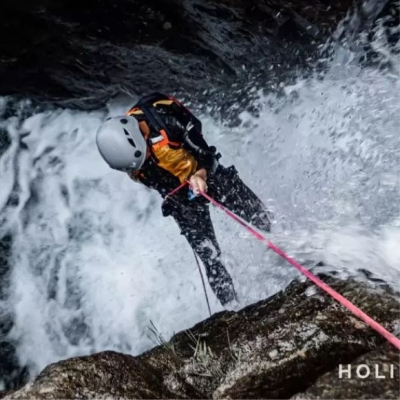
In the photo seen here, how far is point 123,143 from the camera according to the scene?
13.0 feet

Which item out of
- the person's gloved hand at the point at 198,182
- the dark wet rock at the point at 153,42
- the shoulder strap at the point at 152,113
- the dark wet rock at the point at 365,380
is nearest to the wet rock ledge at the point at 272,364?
the dark wet rock at the point at 365,380

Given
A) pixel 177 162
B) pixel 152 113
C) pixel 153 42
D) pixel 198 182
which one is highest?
pixel 153 42

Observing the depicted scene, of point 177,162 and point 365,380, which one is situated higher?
point 177,162

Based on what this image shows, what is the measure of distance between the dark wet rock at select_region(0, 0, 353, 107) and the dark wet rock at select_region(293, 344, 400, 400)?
3.82 m

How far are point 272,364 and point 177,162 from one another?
6.94 ft

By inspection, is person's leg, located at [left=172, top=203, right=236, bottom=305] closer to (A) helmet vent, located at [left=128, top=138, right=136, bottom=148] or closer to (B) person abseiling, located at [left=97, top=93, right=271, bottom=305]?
(B) person abseiling, located at [left=97, top=93, right=271, bottom=305]

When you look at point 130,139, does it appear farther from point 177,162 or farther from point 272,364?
point 272,364

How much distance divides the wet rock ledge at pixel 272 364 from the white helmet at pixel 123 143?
5.33ft

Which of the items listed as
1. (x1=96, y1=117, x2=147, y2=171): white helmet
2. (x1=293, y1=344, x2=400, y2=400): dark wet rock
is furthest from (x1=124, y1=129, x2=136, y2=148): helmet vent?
(x1=293, y1=344, x2=400, y2=400): dark wet rock

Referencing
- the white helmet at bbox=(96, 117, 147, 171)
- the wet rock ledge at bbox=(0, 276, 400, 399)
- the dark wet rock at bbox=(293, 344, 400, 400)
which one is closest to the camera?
the dark wet rock at bbox=(293, 344, 400, 400)

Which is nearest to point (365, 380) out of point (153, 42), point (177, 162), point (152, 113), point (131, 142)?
point (177, 162)

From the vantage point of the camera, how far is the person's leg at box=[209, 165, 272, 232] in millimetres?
4659

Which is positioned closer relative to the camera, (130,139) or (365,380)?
(365,380)

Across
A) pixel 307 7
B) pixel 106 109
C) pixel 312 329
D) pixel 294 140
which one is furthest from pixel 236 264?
pixel 106 109
